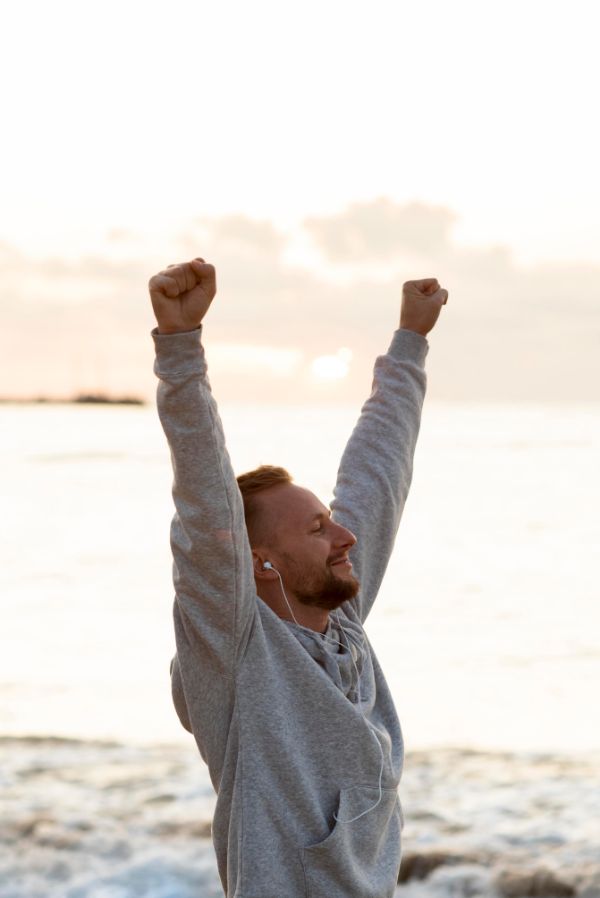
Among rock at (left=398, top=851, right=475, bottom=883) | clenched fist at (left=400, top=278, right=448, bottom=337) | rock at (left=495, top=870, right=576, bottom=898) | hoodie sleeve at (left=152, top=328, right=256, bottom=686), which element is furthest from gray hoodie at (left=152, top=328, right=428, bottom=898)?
rock at (left=398, top=851, right=475, bottom=883)

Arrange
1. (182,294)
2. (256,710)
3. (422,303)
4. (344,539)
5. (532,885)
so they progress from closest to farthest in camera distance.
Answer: (182,294)
(256,710)
(344,539)
(422,303)
(532,885)

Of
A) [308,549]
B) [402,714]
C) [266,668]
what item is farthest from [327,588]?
[402,714]

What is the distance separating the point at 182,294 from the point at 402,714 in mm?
7620

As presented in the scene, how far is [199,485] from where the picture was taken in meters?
2.12

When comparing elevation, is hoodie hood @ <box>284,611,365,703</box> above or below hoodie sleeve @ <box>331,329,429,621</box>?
below

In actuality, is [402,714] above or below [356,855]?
below

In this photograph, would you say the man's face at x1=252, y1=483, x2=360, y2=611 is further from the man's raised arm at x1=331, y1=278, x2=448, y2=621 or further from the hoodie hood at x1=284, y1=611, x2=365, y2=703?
the man's raised arm at x1=331, y1=278, x2=448, y2=621

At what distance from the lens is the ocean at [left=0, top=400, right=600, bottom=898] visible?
219 inches

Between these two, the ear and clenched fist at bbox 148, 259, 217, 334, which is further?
the ear

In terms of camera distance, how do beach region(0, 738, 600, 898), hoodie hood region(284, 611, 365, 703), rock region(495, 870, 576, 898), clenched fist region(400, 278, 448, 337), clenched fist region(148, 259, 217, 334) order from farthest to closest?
beach region(0, 738, 600, 898), rock region(495, 870, 576, 898), clenched fist region(400, 278, 448, 337), hoodie hood region(284, 611, 365, 703), clenched fist region(148, 259, 217, 334)

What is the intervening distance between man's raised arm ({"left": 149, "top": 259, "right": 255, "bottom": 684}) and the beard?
0.14 meters

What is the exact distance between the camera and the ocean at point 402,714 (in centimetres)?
556

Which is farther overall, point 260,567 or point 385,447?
point 385,447

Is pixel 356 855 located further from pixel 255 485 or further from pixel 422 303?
pixel 422 303
